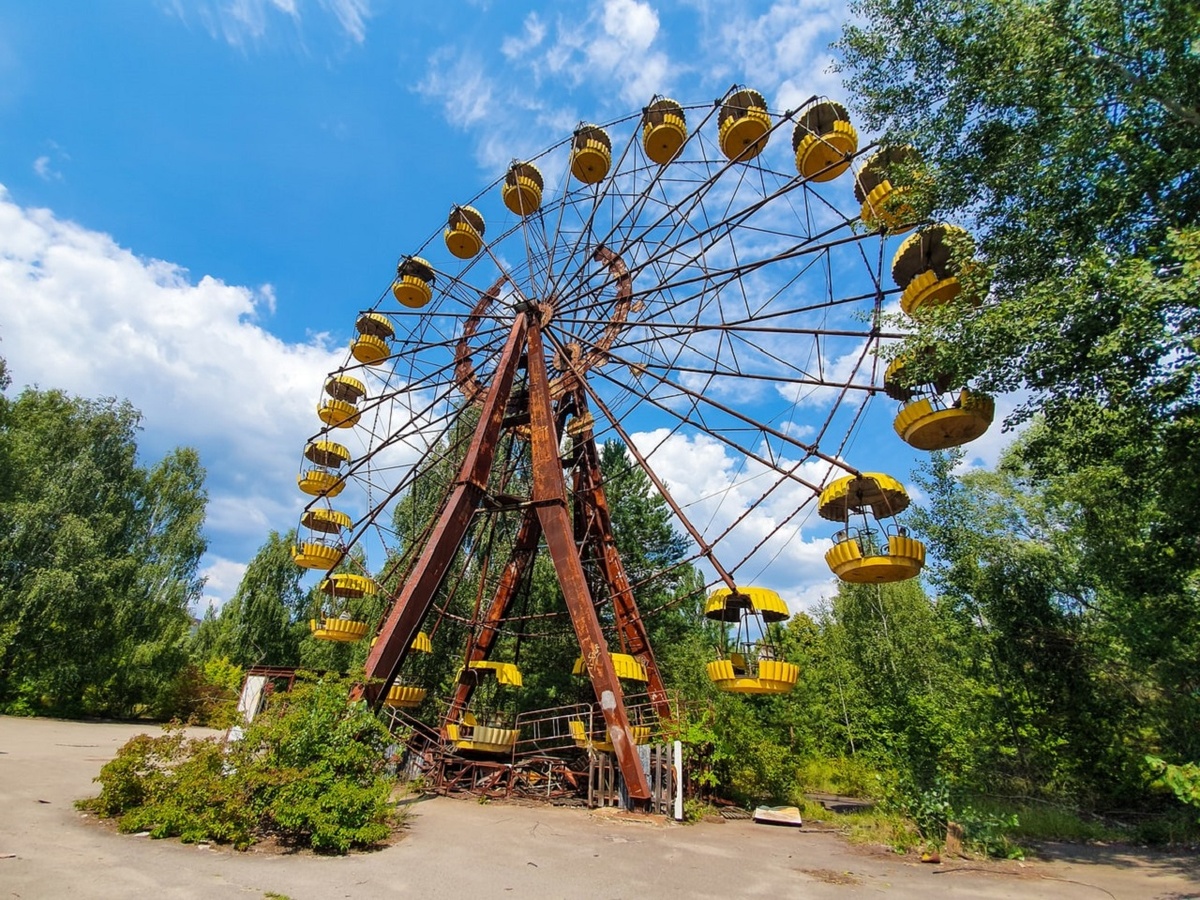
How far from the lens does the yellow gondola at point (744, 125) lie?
14.1 metres

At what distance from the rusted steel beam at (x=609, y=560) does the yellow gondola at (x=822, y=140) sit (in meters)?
7.81

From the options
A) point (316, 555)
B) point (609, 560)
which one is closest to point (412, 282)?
point (316, 555)

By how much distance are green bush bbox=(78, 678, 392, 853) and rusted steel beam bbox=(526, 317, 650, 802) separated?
3.98 m

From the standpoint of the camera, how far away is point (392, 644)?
10.2m

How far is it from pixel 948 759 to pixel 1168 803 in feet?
A: 14.7

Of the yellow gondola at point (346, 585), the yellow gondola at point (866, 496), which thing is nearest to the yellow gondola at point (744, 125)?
the yellow gondola at point (866, 496)

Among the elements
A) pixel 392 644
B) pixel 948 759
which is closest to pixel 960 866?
pixel 948 759

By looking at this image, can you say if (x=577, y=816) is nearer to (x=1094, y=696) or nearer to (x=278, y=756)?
(x=278, y=756)

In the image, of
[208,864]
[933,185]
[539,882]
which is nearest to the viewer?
[208,864]

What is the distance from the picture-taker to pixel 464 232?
18422 millimetres

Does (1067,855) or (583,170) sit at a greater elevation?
(583,170)

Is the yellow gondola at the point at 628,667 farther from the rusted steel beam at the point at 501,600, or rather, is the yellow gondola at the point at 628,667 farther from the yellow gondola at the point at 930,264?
the yellow gondola at the point at 930,264

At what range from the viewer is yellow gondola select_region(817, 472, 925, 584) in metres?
9.66

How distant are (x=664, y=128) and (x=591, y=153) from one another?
210cm
